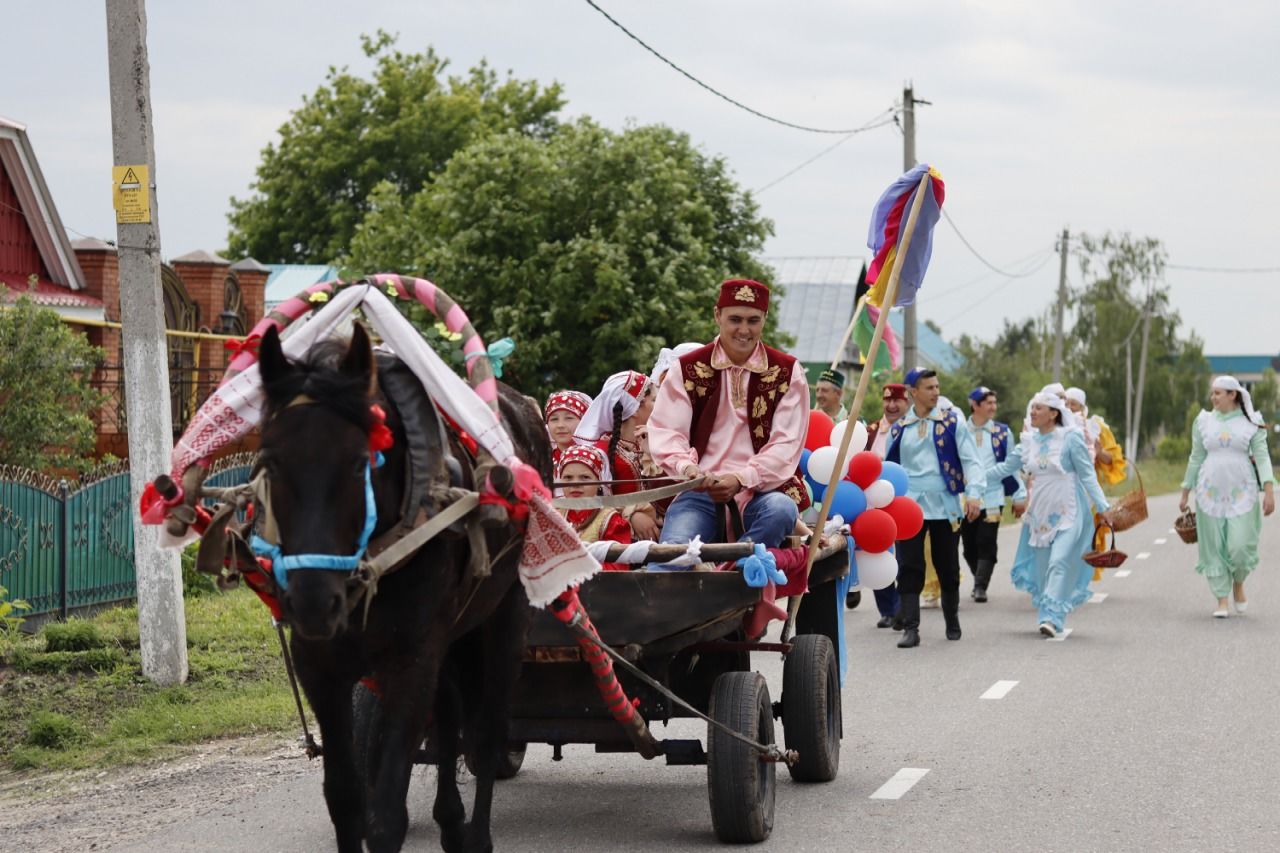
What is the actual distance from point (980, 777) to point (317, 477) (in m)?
4.40

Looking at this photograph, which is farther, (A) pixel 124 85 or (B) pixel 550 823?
(A) pixel 124 85

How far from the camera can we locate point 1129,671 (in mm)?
11273

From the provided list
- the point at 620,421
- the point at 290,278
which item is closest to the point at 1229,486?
the point at 620,421

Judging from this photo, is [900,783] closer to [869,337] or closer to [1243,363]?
[869,337]

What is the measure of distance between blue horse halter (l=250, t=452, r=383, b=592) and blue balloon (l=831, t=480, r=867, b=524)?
164 inches

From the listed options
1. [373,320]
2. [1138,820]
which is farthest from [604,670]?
[1138,820]

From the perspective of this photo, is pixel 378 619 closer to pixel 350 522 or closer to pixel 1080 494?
pixel 350 522

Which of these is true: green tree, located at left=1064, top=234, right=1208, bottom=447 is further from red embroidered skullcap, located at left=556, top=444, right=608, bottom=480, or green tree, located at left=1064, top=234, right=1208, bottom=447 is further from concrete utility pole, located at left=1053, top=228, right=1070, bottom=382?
red embroidered skullcap, located at left=556, top=444, right=608, bottom=480

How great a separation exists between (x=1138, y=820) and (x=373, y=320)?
12.5 ft

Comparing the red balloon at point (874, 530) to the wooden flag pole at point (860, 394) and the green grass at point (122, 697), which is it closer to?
the wooden flag pole at point (860, 394)

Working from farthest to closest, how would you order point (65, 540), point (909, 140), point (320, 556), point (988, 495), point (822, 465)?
point (909, 140) < point (988, 495) < point (65, 540) < point (822, 465) < point (320, 556)

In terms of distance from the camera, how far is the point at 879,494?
28.7 feet

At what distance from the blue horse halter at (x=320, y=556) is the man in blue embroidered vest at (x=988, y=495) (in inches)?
452

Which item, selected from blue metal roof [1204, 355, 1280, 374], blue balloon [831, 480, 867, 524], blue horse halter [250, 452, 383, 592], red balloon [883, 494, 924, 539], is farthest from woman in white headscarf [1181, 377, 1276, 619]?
blue metal roof [1204, 355, 1280, 374]
